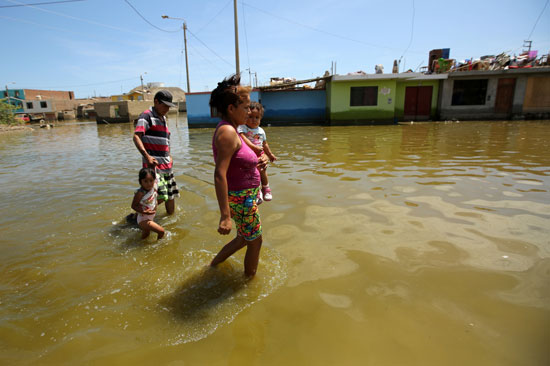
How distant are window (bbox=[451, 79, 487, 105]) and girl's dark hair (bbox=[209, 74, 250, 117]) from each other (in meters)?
23.1

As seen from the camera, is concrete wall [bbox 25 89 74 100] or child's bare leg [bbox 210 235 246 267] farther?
concrete wall [bbox 25 89 74 100]

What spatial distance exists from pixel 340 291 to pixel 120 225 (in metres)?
3.18

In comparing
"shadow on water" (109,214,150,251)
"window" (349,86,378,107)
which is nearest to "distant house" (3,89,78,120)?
"window" (349,86,378,107)

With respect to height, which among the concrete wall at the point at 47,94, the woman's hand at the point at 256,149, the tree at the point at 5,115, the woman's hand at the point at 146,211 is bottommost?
the woman's hand at the point at 146,211

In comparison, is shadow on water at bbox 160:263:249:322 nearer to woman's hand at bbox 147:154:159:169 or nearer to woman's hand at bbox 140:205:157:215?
woman's hand at bbox 140:205:157:215

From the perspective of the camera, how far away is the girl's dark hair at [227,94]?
2.27 m

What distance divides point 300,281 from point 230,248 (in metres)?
0.70

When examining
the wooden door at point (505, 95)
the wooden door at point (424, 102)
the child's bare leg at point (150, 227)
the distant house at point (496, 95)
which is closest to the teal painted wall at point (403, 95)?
the wooden door at point (424, 102)

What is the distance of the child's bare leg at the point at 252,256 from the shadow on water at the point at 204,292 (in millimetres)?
92

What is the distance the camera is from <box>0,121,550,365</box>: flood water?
6.33 feet

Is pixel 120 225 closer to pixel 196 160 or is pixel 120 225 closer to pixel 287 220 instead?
pixel 287 220

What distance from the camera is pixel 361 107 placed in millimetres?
20031

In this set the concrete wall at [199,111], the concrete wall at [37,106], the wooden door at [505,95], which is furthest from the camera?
the concrete wall at [37,106]

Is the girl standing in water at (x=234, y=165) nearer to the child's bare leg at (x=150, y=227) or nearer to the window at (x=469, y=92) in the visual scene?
the child's bare leg at (x=150, y=227)
